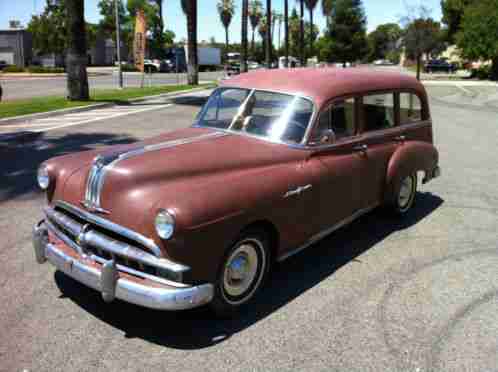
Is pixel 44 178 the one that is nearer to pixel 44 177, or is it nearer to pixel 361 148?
pixel 44 177

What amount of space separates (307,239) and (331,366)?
135 centimetres

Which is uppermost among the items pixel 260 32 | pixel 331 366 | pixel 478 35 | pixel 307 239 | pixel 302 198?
pixel 260 32

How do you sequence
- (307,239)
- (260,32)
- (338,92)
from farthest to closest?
(260,32)
(338,92)
(307,239)

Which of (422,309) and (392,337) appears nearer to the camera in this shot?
(392,337)

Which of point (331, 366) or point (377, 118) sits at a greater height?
point (377, 118)

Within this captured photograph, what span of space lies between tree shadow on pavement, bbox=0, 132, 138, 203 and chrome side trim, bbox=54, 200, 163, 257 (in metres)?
3.25

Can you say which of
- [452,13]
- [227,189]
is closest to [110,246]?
[227,189]

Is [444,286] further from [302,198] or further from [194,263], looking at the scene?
[194,263]

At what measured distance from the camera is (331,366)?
10.7ft

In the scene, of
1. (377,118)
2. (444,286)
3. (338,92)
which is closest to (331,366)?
(444,286)

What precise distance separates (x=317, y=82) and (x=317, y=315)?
7.30 ft

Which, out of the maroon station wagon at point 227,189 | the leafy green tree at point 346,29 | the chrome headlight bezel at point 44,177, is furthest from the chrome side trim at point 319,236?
the leafy green tree at point 346,29

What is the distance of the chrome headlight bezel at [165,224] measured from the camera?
3.20m

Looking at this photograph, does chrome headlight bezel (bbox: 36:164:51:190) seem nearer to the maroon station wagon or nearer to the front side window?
the maroon station wagon
